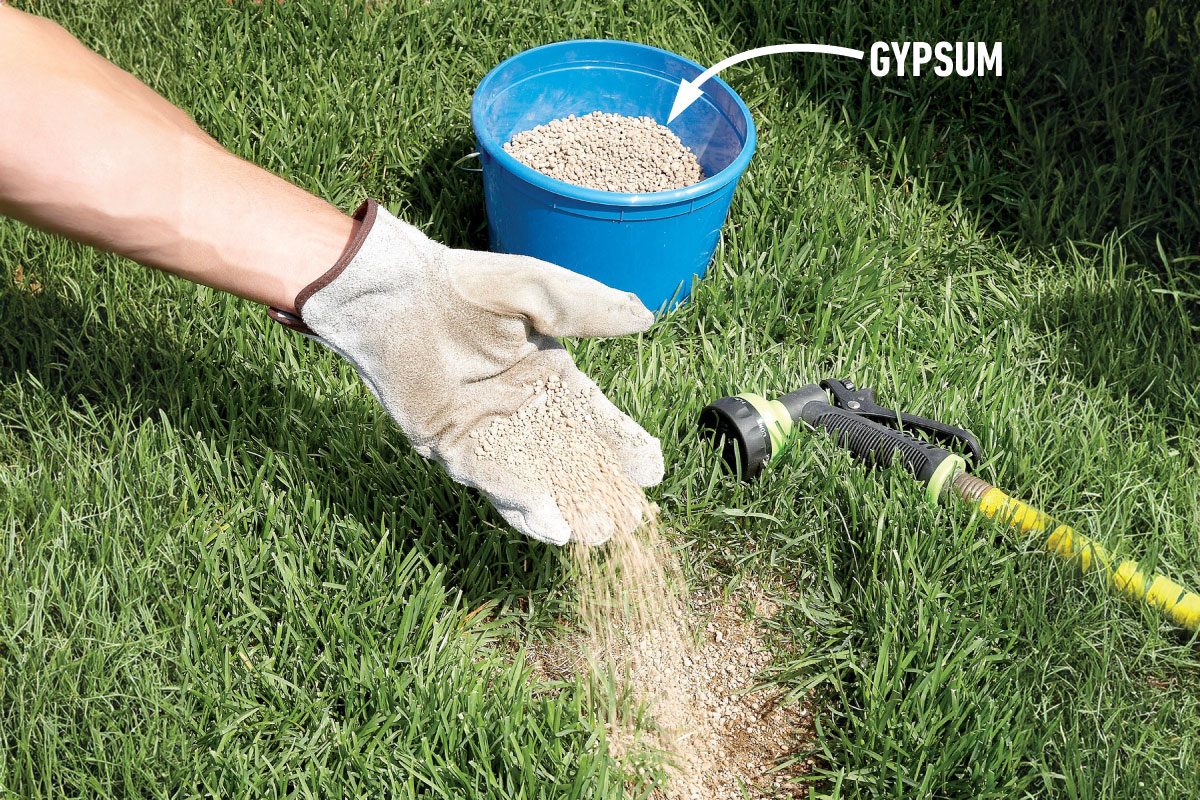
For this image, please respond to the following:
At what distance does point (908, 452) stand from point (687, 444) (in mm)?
464

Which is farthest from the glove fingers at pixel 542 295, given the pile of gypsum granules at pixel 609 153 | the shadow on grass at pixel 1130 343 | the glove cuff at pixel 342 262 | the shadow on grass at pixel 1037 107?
the shadow on grass at pixel 1037 107

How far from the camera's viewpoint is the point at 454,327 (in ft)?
5.96

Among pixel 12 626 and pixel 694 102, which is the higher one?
pixel 694 102

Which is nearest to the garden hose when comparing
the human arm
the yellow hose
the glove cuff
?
the yellow hose

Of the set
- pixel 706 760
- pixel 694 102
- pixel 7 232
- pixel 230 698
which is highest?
pixel 694 102

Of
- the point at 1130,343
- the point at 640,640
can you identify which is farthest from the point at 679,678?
the point at 1130,343

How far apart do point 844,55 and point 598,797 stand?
241 centimetres

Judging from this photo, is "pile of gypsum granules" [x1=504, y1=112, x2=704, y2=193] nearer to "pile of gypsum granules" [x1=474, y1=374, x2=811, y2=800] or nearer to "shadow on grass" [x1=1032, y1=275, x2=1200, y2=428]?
"pile of gypsum granules" [x1=474, y1=374, x2=811, y2=800]

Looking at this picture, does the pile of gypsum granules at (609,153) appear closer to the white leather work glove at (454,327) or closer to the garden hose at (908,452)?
the garden hose at (908,452)

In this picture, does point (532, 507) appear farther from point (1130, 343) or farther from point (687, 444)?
point (1130, 343)

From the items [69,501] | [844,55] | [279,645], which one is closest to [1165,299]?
[844,55]

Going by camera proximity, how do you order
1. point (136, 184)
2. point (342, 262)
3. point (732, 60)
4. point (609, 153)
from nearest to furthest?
point (136, 184) < point (342, 262) < point (609, 153) < point (732, 60)

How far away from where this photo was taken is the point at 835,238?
2.80m

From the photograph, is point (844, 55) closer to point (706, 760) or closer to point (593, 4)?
point (593, 4)
